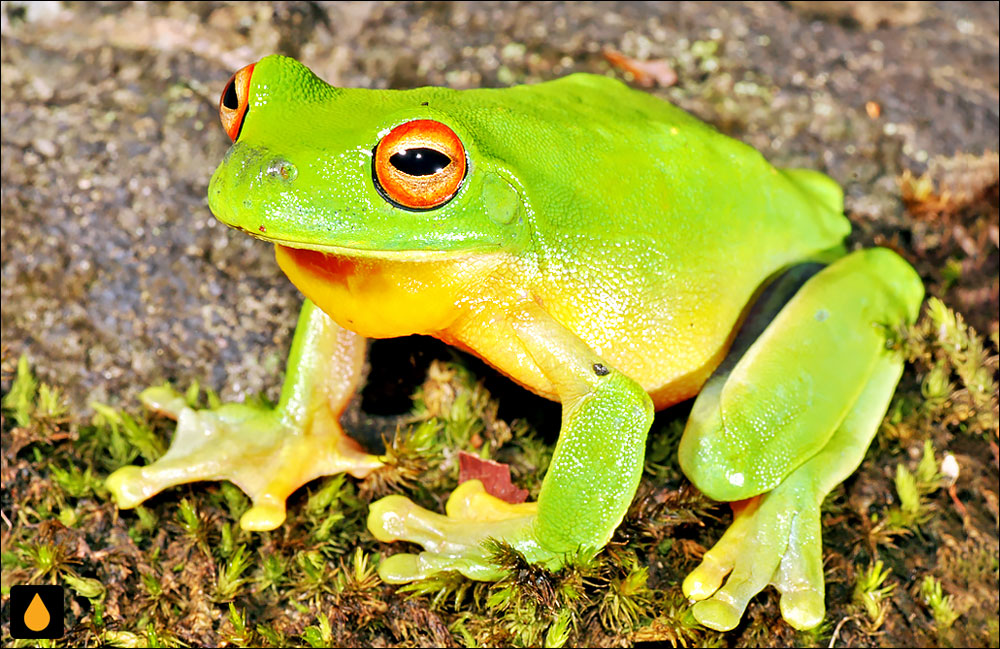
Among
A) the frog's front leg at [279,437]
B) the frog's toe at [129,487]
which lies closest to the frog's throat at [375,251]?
the frog's front leg at [279,437]

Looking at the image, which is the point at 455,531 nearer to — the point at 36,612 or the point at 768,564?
the point at 768,564

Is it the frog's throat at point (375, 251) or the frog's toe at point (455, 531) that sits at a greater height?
A: the frog's throat at point (375, 251)

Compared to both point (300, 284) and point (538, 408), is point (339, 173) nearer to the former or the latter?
point (300, 284)

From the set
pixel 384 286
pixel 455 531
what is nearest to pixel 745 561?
pixel 455 531

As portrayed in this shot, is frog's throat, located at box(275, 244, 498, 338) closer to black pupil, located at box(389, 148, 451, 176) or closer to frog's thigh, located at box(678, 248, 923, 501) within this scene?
black pupil, located at box(389, 148, 451, 176)

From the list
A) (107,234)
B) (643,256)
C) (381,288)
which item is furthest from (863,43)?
(107,234)

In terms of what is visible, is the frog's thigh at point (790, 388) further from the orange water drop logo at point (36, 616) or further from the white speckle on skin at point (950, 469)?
the orange water drop logo at point (36, 616)
